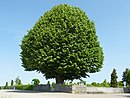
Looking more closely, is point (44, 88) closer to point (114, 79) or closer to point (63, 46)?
point (63, 46)

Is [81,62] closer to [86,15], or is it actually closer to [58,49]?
[58,49]

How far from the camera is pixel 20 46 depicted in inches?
1901

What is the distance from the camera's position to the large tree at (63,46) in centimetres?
4134

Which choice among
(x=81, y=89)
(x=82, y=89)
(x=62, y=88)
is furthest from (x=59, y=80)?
(x=81, y=89)

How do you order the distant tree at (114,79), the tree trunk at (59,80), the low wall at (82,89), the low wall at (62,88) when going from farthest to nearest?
1. the distant tree at (114,79)
2. the tree trunk at (59,80)
3. the low wall at (62,88)
4. the low wall at (82,89)

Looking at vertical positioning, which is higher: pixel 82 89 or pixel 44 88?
pixel 44 88

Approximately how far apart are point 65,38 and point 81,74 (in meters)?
6.72

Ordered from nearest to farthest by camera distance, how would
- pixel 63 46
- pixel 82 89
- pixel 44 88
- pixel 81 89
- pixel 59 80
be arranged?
1. pixel 81 89
2. pixel 82 89
3. pixel 63 46
4. pixel 59 80
5. pixel 44 88

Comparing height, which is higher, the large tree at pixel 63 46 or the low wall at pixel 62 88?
the large tree at pixel 63 46

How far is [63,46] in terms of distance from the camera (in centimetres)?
4116

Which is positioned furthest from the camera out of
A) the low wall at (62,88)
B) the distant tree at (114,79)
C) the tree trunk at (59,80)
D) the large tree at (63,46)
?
the distant tree at (114,79)

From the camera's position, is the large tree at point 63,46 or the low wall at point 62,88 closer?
the low wall at point 62,88

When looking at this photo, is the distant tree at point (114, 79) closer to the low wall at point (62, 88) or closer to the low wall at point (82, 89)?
the low wall at point (82, 89)

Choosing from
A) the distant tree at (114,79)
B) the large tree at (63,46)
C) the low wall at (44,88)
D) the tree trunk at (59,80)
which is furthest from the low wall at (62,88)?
the distant tree at (114,79)
